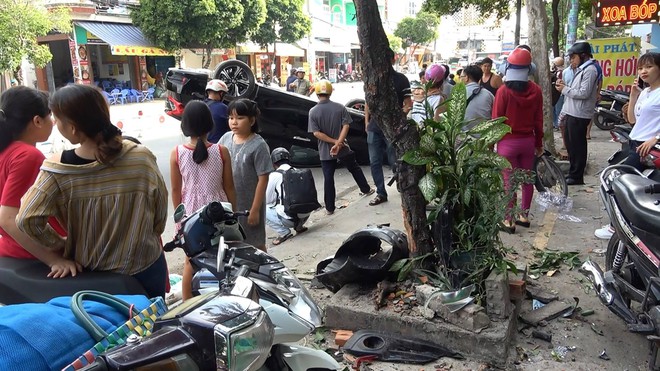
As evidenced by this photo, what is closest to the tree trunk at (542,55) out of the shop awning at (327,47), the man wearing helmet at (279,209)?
the man wearing helmet at (279,209)

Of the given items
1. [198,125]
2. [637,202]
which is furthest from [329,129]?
[637,202]

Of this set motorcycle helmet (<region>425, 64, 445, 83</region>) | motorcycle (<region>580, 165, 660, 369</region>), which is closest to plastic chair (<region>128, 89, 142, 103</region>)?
motorcycle helmet (<region>425, 64, 445, 83</region>)

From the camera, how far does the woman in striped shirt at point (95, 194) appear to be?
2.26m

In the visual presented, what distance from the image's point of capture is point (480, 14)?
19.3 m

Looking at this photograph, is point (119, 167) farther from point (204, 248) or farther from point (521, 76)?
point (521, 76)

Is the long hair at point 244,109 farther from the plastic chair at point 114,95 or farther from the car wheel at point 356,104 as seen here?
the plastic chair at point 114,95

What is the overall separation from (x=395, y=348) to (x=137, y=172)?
195 cm

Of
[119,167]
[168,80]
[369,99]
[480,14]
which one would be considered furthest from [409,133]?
[480,14]

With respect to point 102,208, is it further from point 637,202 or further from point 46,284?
point 637,202

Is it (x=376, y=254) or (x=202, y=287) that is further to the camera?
(x=376, y=254)

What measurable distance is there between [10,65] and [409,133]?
2011 centimetres

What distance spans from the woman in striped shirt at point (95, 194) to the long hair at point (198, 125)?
0.99m

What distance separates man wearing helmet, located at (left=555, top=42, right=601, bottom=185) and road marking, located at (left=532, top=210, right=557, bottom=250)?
1423mm

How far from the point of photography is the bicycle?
20.7 feet
